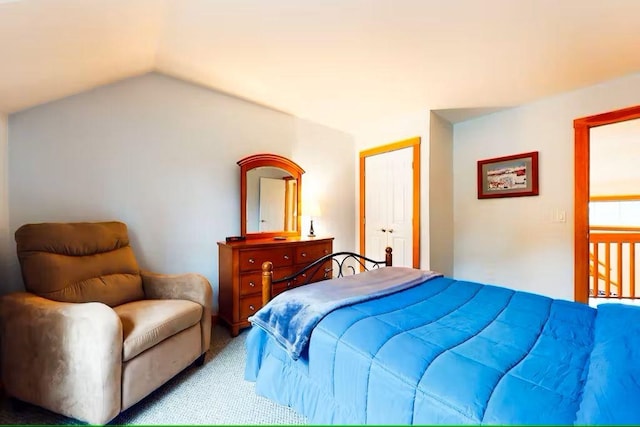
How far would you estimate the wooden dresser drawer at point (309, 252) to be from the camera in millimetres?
2918

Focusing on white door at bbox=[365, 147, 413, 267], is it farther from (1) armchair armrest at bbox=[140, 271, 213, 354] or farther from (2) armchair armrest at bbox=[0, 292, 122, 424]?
(2) armchair armrest at bbox=[0, 292, 122, 424]

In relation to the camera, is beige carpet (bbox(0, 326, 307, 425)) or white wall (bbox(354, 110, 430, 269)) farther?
white wall (bbox(354, 110, 430, 269))

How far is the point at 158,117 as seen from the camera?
8.67ft

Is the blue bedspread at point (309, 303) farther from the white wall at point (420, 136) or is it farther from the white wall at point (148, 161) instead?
the white wall at point (148, 161)

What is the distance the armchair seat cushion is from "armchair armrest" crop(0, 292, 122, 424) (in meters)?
0.10

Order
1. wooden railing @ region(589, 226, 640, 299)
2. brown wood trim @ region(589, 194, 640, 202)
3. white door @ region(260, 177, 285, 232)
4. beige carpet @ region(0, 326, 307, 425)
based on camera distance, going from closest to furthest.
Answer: beige carpet @ region(0, 326, 307, 425)
white door @ region(260, 177, 285, 232)
wooden railing @ region(589, 226, 640, 299)
brown wood trim @ region(589, 194, 640, 202)

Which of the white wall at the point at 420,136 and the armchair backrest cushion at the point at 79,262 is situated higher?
the white wall at the point at 420,136

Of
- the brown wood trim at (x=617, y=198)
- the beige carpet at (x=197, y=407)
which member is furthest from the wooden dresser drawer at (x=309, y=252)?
the brown wood trim at (x=617, y=198)

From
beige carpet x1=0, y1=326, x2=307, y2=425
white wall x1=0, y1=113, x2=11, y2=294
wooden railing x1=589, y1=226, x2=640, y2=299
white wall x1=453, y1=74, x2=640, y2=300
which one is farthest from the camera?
wooden railing x1=589, y1=226, x2=640, y2=299

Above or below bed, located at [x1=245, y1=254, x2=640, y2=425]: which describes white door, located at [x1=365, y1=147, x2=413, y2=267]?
above

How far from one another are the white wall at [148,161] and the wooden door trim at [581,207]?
3080 mm

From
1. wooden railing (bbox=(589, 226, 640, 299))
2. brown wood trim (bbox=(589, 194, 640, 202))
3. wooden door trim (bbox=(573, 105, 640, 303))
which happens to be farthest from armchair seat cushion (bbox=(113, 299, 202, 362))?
brown wood trim (bbox=(589, 194, 640, 202))

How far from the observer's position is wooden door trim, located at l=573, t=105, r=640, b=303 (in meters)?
2.61

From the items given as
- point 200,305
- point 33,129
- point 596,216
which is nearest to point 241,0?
point 33,129
